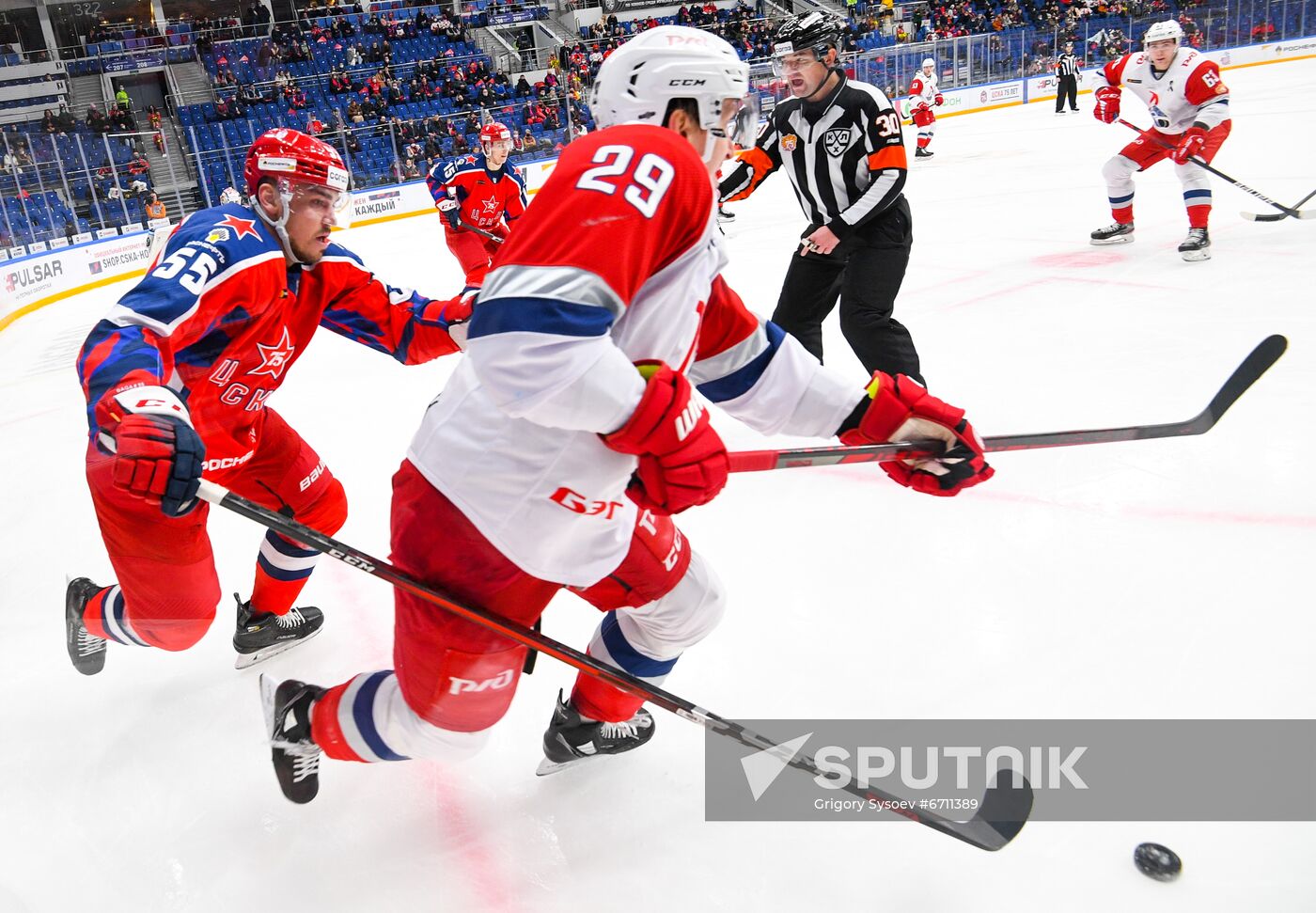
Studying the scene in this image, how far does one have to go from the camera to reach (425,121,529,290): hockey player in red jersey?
6.54m

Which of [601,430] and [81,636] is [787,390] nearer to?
[601,430]

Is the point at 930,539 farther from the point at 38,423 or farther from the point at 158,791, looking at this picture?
the point at 38,423

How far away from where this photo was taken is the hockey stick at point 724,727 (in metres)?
1.62

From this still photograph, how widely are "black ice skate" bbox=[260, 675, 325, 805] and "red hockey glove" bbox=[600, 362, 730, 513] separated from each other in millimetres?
891

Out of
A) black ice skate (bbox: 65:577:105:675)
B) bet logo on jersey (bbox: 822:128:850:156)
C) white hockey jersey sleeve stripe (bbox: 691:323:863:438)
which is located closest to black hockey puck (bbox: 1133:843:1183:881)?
white hockey jersey sleeve stripe (bbox: 691:323:863:438)

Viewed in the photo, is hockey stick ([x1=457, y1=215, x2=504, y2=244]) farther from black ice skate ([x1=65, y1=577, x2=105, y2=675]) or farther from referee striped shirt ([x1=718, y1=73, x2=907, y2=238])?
black ice skate ([x1=65, y1=577, x2=105, y2=675])

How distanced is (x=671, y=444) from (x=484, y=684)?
595 millimetres

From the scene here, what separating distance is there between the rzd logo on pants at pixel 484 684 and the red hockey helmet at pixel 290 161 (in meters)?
1.25

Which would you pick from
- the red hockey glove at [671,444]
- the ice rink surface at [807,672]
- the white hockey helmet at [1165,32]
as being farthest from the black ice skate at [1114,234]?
the red hockey glove at [671,444]

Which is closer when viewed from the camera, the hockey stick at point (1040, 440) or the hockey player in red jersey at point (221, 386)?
the hockey stick at point (1040, 440)

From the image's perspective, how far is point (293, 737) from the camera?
180cm

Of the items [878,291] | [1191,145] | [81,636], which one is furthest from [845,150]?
[1191,145]

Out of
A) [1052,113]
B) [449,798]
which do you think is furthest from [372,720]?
[1052,113]

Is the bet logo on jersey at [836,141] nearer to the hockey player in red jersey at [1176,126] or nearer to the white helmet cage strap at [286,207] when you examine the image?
the white helmet cage strap at [286,207]
